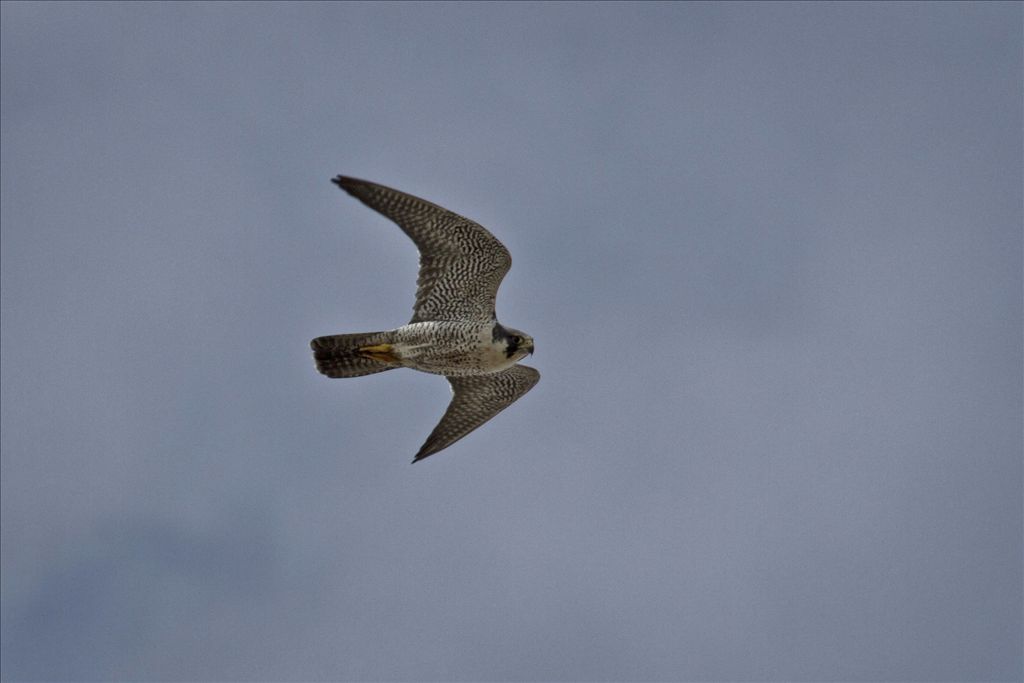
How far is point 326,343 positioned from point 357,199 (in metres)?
2.49

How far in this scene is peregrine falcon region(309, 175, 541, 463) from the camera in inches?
868

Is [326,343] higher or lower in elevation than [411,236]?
lower

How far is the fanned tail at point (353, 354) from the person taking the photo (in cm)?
2270

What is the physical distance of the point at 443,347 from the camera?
2273cm

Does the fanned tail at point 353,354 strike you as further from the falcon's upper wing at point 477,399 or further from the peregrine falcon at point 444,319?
the falcon's upper wing at point 477,399

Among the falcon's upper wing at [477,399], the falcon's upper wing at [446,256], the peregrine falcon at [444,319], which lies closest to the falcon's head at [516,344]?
the peregrine falcon at [444,319]

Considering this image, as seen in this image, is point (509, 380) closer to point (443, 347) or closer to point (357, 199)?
point (443, 347)

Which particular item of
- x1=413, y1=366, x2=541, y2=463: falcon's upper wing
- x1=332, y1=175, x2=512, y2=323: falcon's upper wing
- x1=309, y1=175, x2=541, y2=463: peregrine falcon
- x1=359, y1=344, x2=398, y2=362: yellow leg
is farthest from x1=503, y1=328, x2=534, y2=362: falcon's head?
x1=359, y1=344, x2=398, y2=362: yellow leg

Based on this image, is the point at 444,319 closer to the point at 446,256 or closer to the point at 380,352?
the point at 446,256

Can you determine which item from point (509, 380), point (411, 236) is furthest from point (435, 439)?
point (411, 236)

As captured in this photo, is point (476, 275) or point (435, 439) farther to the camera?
point (435, 439)

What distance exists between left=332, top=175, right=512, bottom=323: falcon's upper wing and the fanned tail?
0.66m

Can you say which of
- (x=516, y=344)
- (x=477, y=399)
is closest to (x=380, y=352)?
(x=516, y=344)

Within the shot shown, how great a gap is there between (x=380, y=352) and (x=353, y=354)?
1.52 ft
